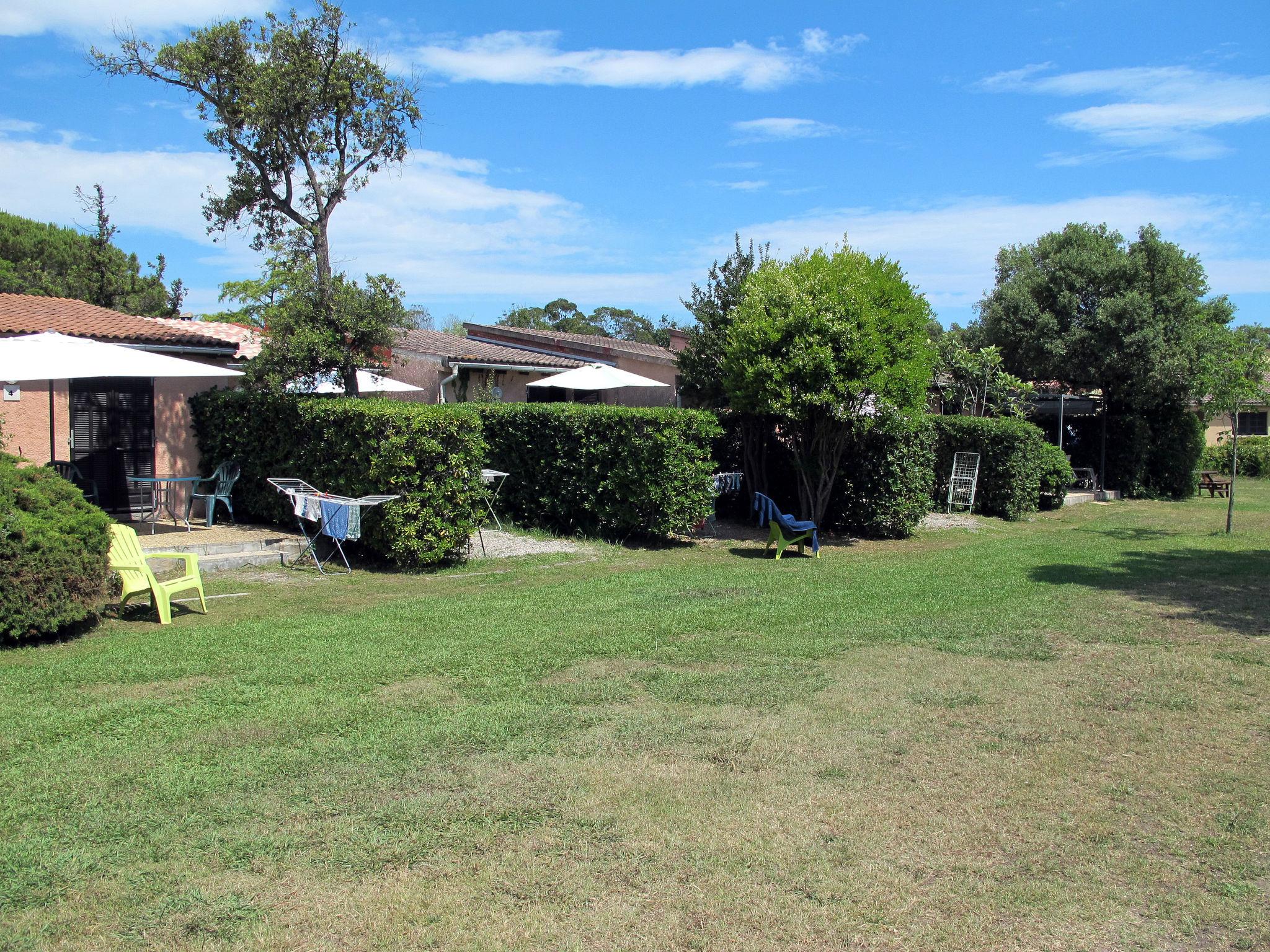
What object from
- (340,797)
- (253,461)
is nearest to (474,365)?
(253,461)

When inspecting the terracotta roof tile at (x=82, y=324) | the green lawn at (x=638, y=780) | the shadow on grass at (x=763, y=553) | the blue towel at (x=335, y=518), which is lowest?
the green lawn at (x=638, y=780)

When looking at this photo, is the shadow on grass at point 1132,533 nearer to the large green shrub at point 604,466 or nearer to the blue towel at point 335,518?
the large green shrub at point 604,466

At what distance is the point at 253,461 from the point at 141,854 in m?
10.4

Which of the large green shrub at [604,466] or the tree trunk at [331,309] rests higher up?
the tree trunk at [331,309]

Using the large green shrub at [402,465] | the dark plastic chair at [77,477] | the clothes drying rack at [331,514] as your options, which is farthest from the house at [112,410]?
the clothes drying rack at [331,514]

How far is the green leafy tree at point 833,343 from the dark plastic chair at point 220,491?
750 cm

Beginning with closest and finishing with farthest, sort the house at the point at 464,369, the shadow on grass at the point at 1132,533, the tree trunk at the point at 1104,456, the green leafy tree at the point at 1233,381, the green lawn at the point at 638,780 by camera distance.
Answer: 1. the green lawn at the point at 638,780
2. the shadow on grass at the point at 1132,533
3. the green leafy tree at the point at 1233,381
4. the house at the point at 464,369
5. the tree trunk at the point at 1104,456

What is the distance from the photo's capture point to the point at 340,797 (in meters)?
4.49

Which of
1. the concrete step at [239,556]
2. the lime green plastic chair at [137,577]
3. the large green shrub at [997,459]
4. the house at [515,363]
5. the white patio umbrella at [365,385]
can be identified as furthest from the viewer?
the house at [515,363]

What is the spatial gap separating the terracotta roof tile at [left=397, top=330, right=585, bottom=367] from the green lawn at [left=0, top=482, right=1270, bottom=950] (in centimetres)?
1372

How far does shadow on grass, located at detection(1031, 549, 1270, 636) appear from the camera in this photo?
29.4 feet

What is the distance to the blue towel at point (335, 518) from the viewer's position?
415 inches

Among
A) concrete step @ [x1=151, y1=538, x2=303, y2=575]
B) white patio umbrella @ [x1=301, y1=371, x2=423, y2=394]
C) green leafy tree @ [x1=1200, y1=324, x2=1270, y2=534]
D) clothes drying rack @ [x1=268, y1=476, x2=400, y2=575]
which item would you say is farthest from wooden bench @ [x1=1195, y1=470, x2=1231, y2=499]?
concrete step @ [x1=151, y1=538, x2=303, y2=575]

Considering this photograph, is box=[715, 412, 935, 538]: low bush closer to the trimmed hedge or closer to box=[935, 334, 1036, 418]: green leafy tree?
the trimmed hedge
